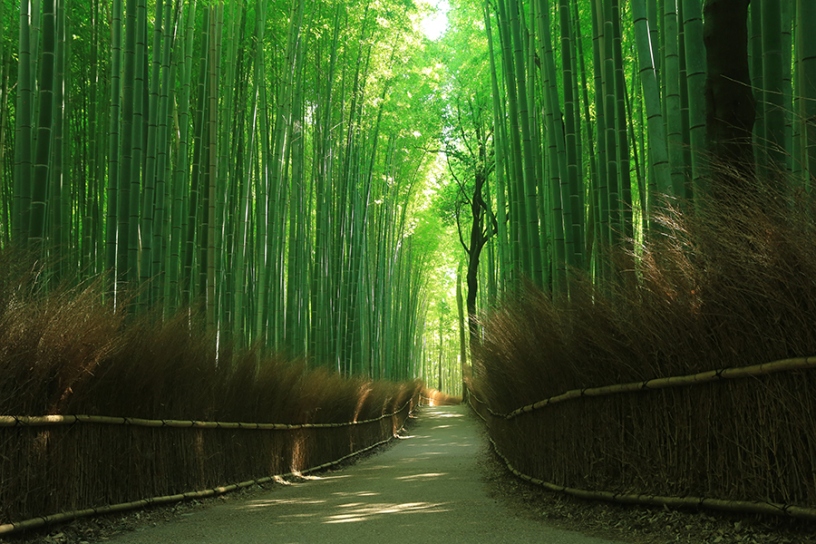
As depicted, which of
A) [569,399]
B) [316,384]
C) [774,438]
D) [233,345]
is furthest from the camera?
[316,384]

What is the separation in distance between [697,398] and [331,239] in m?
8.87

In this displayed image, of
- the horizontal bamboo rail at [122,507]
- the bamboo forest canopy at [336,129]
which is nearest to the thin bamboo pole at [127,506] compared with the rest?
the horizontal bamboo rail at [122,507]

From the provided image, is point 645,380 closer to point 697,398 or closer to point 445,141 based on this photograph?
point 697,398

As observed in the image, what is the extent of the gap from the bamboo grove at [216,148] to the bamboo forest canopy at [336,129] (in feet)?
0.09

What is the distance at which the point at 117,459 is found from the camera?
4.66m

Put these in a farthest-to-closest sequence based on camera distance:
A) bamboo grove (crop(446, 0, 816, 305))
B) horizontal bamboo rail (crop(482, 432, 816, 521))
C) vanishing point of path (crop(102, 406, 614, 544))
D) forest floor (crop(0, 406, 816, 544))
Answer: vanishing point of path (crop(102, 406, 614, 544)) → bamboo grove (crop(446, 0, 816, 305)) → forest floor (crop(0, 406, 816, 544)) → horizontal bamboo rail (crop(482, 432, 816, 521))

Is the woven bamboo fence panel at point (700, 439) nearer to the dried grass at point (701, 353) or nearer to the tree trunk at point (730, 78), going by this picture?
the dried grass at point (701, 353)

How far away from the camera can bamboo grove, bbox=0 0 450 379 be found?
5.62 meters

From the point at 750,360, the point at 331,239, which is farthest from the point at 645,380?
the point at 331,239

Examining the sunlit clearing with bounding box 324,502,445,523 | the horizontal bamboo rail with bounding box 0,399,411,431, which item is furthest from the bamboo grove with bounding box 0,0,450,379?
the sunlit clearing with bounding box 324,502,445,523

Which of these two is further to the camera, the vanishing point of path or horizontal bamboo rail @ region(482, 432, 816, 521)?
the vanishing point of path

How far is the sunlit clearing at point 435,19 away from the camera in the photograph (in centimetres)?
1335

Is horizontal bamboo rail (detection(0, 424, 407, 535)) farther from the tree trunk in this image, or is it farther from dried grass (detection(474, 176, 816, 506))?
the tree trunk

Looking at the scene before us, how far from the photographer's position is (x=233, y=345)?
678cm
